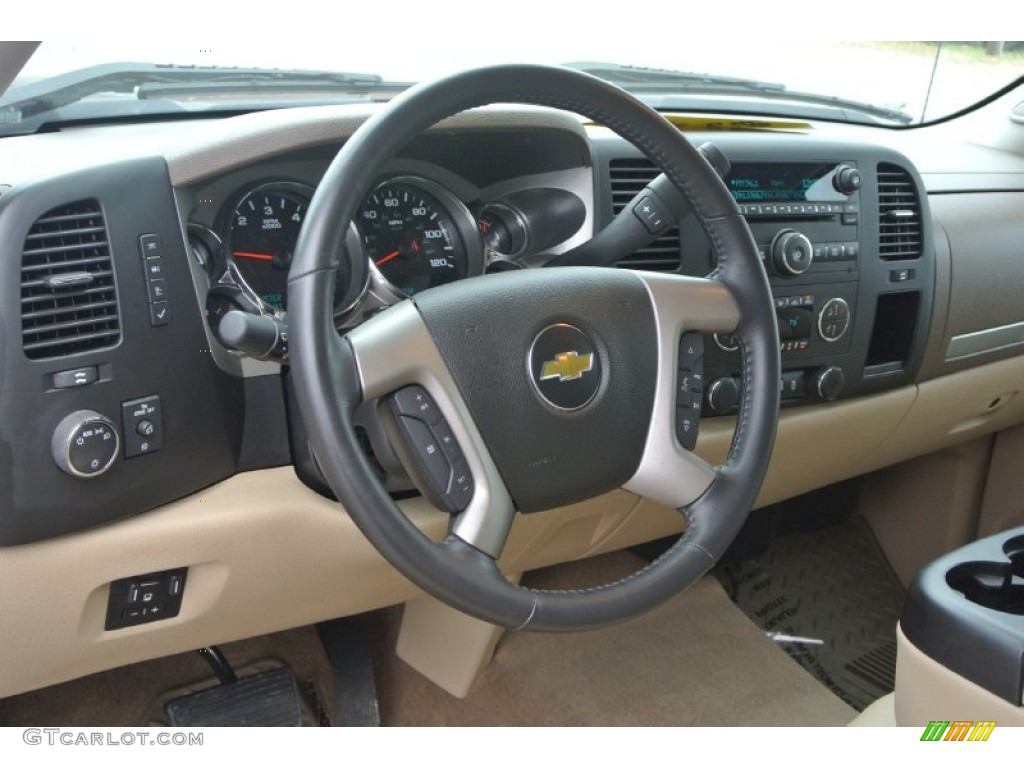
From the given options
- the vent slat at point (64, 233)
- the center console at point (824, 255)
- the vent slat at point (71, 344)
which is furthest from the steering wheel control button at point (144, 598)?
the center console at point (824, 255)

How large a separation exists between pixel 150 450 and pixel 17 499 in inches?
5.7

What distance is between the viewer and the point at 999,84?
2.32m

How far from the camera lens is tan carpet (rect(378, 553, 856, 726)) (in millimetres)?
1825

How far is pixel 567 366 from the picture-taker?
111 centimetres

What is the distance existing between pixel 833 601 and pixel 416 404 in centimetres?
150

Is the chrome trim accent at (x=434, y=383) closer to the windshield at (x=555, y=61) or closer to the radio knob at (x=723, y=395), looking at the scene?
the windshield at (x=555, y=61)

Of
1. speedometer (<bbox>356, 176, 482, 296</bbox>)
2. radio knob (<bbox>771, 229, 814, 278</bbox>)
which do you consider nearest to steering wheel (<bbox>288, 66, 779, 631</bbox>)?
speedometer (<bbox>356, 176, 482, 296</bbox>)

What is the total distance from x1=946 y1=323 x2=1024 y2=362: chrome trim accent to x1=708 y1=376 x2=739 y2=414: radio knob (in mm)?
620

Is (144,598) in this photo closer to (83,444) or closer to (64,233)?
(83,444)

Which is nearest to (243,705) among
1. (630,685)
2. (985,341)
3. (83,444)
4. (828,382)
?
(630,685)

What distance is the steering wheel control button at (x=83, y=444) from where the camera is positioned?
3.58ft

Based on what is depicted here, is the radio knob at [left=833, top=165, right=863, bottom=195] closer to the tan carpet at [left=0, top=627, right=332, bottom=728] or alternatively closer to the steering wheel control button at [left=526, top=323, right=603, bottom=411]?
the steering wheel control button at [left=526, top=323, right=603, bottom=411]

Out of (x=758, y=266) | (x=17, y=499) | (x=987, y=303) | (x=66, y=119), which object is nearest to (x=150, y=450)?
(x=17, y=499)

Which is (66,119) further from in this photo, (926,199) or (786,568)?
(786,568)
